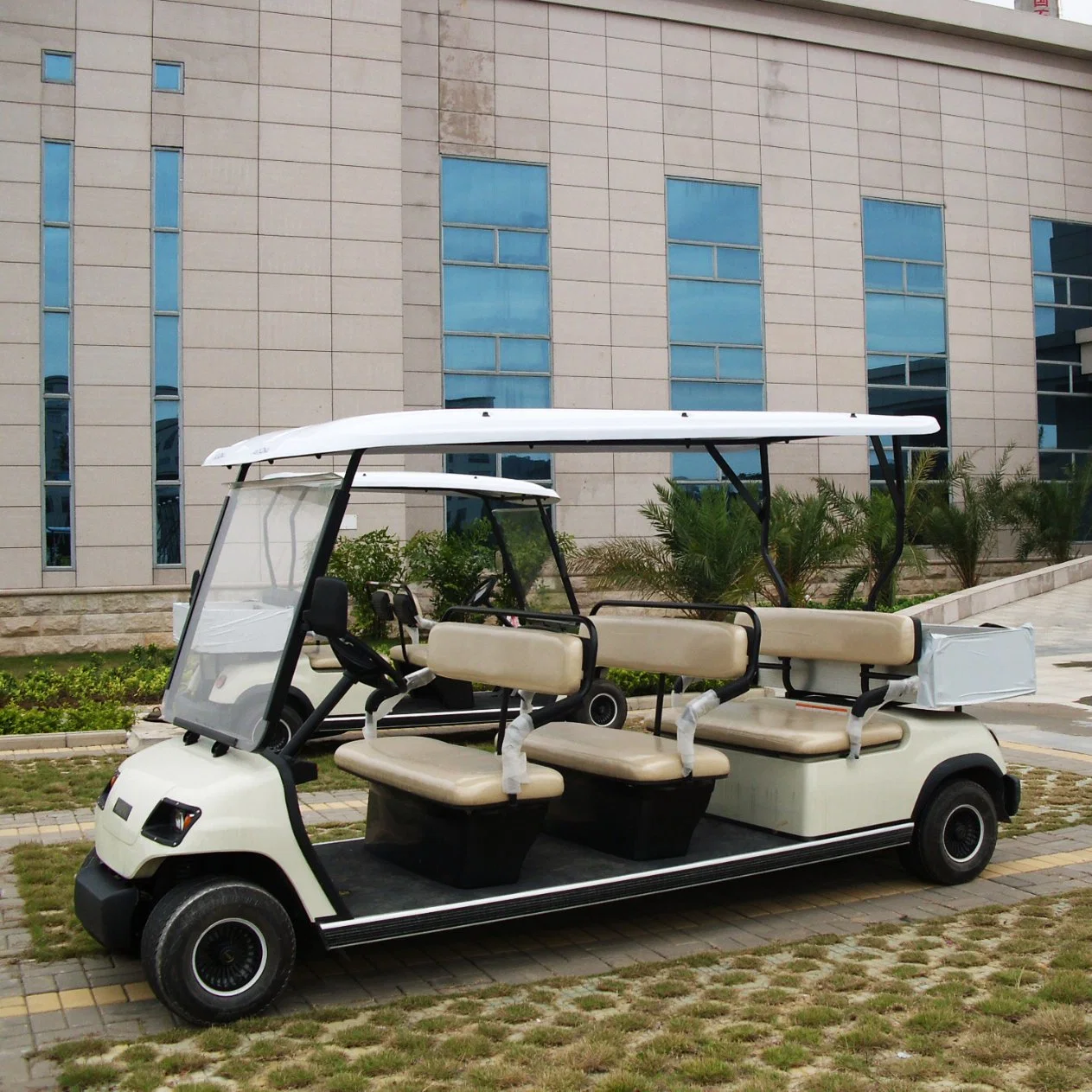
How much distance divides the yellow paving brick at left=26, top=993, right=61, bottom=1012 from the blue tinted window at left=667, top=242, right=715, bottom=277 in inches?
683

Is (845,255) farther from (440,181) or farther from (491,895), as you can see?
(491,895)

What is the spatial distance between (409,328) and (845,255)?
26.2 feet

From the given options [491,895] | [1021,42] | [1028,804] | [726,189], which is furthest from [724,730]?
[1021,42]

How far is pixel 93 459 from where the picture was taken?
16.1 m

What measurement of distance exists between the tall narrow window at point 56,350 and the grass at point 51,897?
1052 centimetres

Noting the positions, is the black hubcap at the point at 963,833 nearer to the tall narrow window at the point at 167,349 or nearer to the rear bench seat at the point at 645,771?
the rear bench seat at the point at 645,771

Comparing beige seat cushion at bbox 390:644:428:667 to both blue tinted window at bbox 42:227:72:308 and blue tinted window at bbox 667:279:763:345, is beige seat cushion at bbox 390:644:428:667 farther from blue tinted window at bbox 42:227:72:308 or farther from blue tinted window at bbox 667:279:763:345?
blue tinted window at bbox 667:279:763:345

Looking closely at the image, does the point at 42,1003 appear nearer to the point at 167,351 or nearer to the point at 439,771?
the point at 439,771

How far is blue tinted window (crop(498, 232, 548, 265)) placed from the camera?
1914cm

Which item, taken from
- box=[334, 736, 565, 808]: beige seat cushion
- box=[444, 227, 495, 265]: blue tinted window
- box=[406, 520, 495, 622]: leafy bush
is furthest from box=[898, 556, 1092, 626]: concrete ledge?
box=[334, 736, 565, 808]: beige seat cushion

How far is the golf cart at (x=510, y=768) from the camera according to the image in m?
4.07

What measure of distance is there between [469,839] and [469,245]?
1569cm

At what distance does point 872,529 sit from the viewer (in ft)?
54.0

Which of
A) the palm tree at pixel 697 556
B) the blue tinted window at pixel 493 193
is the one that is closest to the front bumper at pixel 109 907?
the palm tree at pixel 697 556
